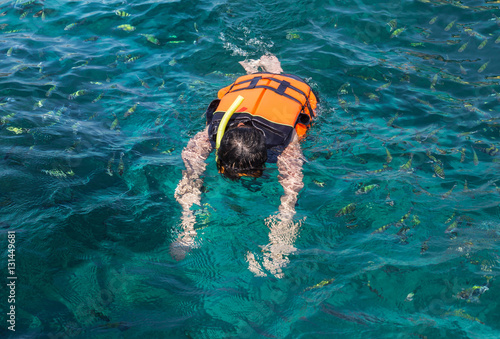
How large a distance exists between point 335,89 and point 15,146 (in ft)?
20.2

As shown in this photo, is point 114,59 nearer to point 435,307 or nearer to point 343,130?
point 343,130

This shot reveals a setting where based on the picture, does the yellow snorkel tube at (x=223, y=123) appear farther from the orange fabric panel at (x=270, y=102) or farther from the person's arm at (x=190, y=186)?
the person's arm at (x=190, y=186)

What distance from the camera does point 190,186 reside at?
5984 millimetres

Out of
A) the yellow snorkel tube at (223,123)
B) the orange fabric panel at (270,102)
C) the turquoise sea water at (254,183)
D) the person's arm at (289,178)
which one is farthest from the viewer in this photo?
the orange fabric panel at (270,102)

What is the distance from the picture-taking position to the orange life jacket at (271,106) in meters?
5.77

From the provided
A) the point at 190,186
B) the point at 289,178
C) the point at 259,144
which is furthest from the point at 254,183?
the point at 259,144

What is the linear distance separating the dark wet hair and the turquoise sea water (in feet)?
2.93

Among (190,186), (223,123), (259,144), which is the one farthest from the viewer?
(190,186)

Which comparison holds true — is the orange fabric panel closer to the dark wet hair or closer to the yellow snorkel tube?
the yellow snorkel tube

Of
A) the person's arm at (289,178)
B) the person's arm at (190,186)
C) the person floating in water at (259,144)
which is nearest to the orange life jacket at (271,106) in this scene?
the person floating in water at (259,144)

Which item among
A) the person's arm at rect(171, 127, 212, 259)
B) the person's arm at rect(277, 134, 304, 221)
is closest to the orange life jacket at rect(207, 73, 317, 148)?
the person's arm at rect(277, 134, 304, 221)

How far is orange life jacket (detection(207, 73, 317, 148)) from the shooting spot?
18.9 feet

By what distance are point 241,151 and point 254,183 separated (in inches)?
49.3

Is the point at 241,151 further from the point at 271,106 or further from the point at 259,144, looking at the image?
the point at 271,106
